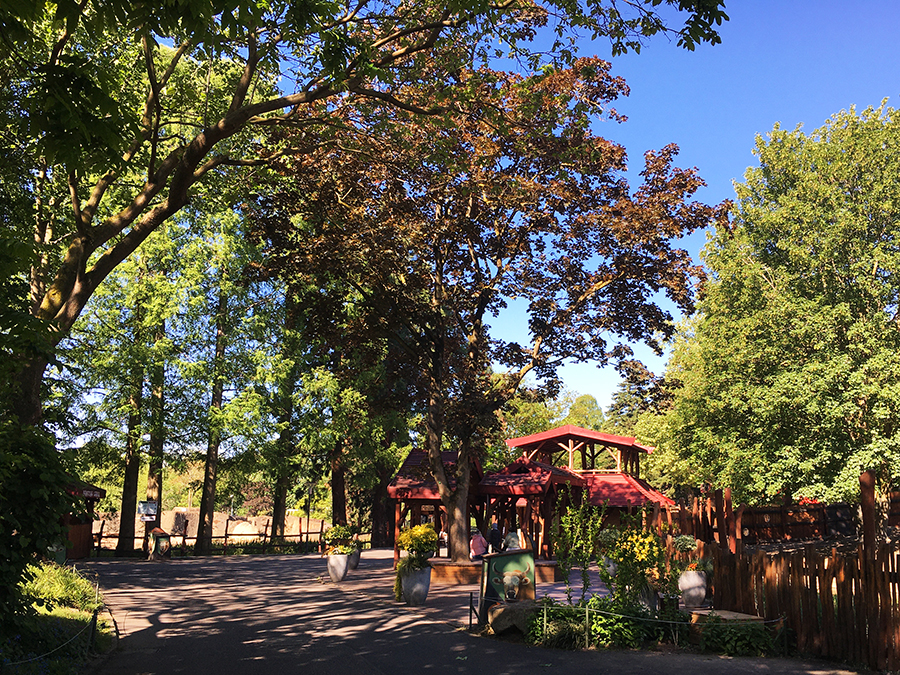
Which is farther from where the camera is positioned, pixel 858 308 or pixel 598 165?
pixel 858 308

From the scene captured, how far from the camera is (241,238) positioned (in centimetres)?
3206

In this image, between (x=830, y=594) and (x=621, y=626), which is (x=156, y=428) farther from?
(x=830, y=594)

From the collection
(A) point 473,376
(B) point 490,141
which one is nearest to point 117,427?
(A) point 473,376

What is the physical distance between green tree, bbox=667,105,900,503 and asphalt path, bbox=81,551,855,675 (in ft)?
47.7

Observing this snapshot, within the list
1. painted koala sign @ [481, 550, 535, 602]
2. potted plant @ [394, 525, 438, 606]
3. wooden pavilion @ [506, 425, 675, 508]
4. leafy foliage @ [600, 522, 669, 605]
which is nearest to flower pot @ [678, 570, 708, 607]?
leafy foliage @ [600, 522, 669, 605]

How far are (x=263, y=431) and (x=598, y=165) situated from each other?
771 inches

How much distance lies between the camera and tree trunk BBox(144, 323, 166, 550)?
95.6ft

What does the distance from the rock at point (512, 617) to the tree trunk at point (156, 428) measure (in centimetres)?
2195

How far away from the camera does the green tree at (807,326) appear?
80.1 feet

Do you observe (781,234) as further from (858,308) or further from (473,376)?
(473,376)

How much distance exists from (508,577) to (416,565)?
322cm

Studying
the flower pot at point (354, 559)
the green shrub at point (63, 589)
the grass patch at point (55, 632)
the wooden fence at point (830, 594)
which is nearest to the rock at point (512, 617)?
the wooden fence at point (830, 594)

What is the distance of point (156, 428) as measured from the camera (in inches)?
1143

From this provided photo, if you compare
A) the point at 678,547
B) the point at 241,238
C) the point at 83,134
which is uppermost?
the point at 241,238
